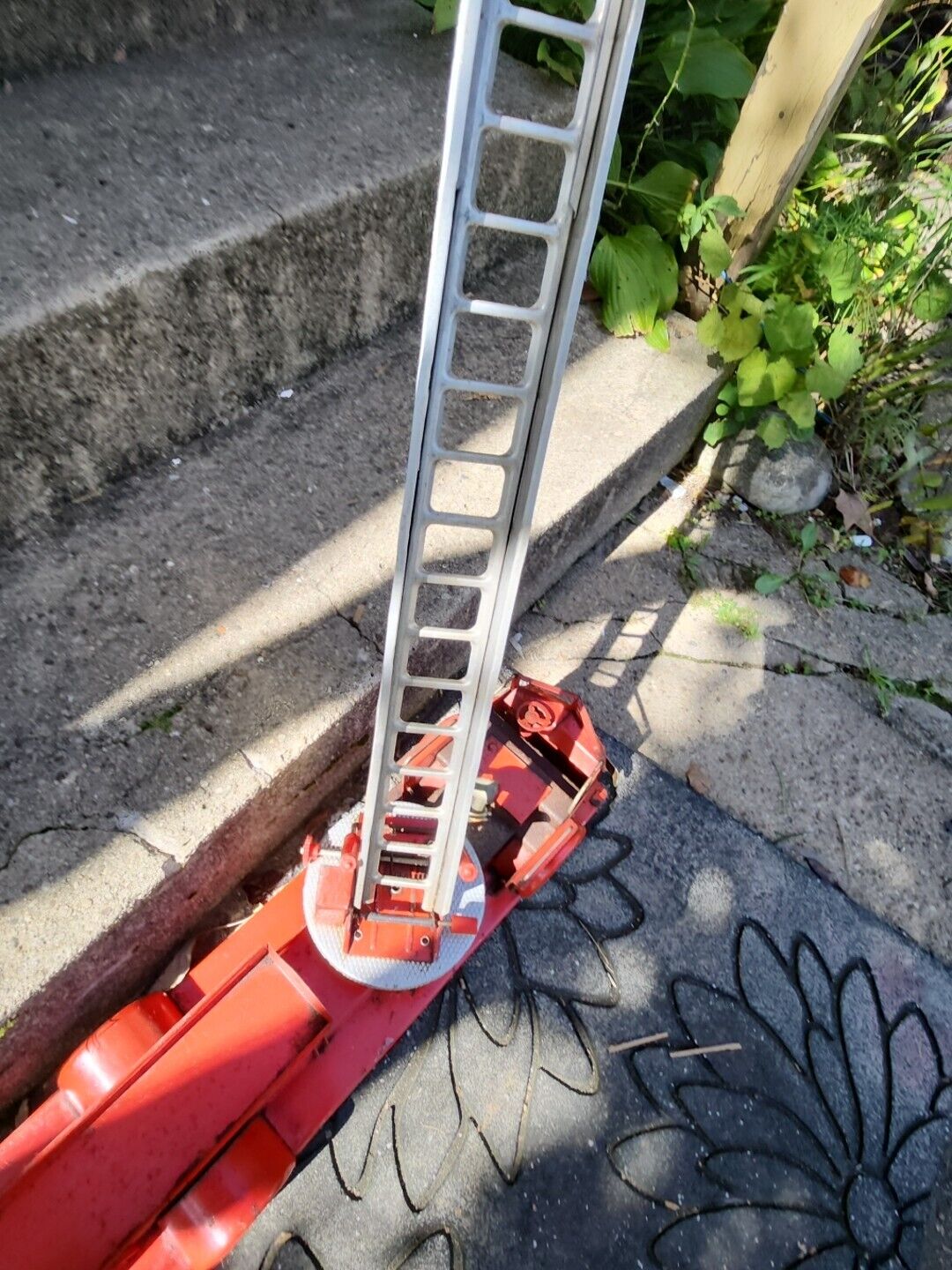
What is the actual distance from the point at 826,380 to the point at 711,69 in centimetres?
81

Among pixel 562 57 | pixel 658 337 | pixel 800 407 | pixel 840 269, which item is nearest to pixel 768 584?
pixel 800 407

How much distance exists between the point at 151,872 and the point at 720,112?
230 cm

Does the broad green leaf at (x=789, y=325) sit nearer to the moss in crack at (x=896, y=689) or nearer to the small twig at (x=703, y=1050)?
the moss in crack at (x=896, y=689)

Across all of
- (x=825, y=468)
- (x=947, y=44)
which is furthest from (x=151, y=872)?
(x=947, y=44)

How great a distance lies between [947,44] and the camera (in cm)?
244

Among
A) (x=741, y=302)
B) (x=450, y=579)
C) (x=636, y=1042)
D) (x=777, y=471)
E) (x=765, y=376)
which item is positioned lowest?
(x=636, y=1042)

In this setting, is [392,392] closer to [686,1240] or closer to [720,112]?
[720,112]

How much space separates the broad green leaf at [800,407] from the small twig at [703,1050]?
4.94 ft

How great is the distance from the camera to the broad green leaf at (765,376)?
2207mm

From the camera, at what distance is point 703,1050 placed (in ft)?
5.08

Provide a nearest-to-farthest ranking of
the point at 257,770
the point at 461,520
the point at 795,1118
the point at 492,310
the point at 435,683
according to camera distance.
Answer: the point at 492,310 < the point at 461,520 < the point at 435,683 < the point at 257,770 < the point at 795,1118

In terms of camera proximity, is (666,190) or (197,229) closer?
(197,229)

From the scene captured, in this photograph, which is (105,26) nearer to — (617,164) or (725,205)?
(617,164)

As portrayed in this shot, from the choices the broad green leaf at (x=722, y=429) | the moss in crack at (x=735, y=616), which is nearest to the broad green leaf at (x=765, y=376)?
the broad green leaf at (x=722, y=429)
